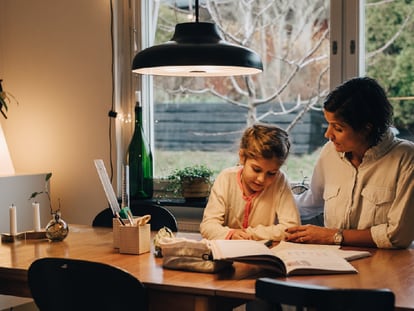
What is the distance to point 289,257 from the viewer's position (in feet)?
6.72

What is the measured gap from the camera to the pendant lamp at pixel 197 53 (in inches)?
83.6

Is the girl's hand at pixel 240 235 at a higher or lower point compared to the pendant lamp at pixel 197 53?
lower

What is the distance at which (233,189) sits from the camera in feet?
8.38

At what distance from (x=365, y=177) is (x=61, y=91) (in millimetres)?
1899

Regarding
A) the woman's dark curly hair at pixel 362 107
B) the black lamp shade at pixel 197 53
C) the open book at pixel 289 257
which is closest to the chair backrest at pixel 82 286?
the open book at pixel 289 257

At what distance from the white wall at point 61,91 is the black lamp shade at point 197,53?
1.40 meters

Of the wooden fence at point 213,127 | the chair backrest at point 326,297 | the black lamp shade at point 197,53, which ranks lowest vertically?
the chair backrest at point 326,297

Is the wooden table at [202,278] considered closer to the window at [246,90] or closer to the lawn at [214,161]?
the lawn at [214,161]

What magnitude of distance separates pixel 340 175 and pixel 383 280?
0.73 m

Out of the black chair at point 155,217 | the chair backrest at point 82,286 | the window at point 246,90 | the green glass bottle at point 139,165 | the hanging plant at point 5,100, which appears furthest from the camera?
the hanging plant at point 5,100

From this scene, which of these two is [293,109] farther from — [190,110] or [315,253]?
[315,253]

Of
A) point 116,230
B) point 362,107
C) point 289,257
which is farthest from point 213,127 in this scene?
point 289,257

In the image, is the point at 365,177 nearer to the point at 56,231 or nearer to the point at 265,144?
the point at 265,144

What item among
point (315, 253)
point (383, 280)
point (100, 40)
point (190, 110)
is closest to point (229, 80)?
point (190, 110)
